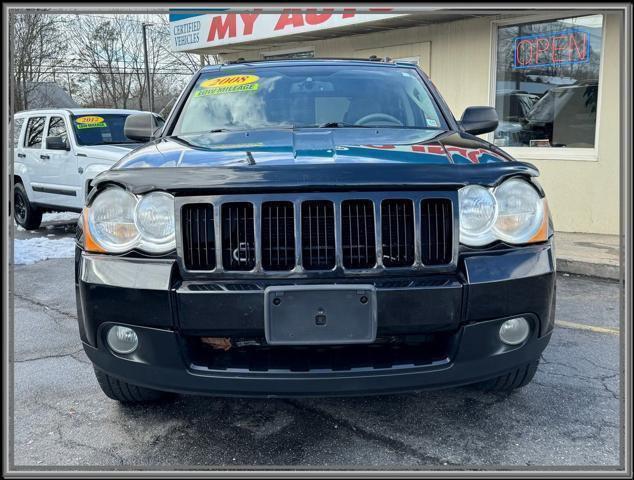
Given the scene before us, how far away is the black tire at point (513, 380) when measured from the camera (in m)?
2.74

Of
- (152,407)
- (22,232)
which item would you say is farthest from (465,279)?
(22,232)

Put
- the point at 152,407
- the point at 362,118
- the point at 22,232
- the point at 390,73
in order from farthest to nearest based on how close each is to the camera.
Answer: the point at 22,232, the point at 390,73, the point at 362,118, the point at 152,407

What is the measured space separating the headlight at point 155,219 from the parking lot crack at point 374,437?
1.15 m

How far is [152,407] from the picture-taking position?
2.88 metres

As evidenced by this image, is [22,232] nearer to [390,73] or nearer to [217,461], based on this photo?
[390,73]

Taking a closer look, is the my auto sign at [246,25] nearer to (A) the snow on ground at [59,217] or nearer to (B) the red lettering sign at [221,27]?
(B) the red lettering sign at [221,27]

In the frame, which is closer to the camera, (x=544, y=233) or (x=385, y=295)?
(x=385, y=295)

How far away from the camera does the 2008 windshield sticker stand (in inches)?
141

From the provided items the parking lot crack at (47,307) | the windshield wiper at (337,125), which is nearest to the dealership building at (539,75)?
the windshield wiper at (337,125)

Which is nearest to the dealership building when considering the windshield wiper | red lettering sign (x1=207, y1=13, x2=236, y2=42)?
red lettering sign (x1=207, y1=13, x2=236, y2=42)

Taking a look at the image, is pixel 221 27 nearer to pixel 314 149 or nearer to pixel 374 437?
pixel 314 149

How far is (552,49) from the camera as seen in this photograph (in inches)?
310

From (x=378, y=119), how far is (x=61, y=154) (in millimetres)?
6931

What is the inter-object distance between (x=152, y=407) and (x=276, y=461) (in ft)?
2.64
